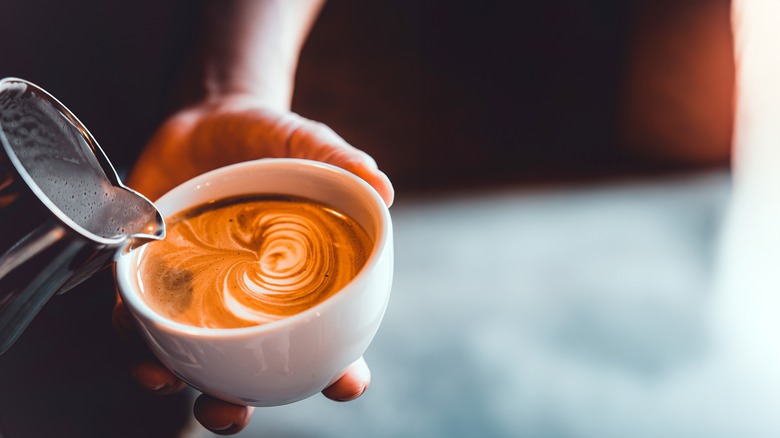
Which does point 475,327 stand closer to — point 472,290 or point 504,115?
point 472,290

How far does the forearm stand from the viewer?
1059 millimetres

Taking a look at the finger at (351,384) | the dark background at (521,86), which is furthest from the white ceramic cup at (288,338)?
the dark background at (521,86)

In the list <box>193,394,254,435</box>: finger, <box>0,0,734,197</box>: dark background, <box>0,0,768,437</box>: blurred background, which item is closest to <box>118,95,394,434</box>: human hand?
<box>193,394,254,435</box>: finger

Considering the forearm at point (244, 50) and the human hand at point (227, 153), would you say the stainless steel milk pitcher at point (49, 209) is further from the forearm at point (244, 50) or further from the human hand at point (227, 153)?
the forearm at point (244, 50)

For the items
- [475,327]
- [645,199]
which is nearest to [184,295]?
[475,327]

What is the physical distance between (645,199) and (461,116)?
45 centimetres

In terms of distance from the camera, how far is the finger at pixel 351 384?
708 mm

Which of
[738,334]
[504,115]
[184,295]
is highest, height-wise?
[184,295]

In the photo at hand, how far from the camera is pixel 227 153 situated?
92 centimetres

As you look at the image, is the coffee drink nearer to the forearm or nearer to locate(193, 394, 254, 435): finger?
locate(193, 394, 254, 435): finger

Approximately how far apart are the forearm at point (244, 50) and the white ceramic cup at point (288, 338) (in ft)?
1.54

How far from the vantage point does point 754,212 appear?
4.08 feet

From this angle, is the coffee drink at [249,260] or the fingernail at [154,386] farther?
the fingernail at [154,386]

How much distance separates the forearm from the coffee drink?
39 cm
